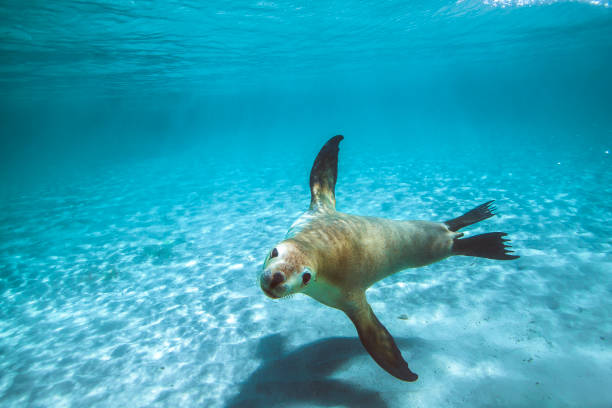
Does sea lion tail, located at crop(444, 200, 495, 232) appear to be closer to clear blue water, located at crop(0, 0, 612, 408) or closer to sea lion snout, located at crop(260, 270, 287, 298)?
clear blue water, located at crop(0, 0, 612, 408)

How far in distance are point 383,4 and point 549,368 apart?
19.0 m

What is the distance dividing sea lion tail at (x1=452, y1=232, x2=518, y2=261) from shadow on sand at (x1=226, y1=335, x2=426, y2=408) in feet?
4.87

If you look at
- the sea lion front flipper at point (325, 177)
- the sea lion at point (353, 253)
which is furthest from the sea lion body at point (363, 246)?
the sea lion front flipper at point (325, 177)

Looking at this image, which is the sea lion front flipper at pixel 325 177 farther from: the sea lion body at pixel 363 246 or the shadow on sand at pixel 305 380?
the shadow on sand at pixel 305 380

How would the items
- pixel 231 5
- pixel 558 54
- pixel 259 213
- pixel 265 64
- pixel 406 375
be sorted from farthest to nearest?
pixel 558 54, pixel 265 64, pixel 231 5, pixel 259 213, pixel 406 375

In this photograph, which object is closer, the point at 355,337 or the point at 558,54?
the point at 355,337

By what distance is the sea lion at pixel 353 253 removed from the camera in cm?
179

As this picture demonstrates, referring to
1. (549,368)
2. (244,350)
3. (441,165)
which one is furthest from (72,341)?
(441,165)

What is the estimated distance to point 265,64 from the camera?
29734 millimetres

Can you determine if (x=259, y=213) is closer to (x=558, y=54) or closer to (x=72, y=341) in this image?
(x=72, y=341)

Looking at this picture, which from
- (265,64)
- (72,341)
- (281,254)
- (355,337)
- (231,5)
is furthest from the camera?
(265,64)

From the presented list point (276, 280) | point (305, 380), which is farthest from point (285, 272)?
point (305, 380)

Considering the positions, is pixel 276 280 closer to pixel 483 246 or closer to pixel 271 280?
pixel 271 280

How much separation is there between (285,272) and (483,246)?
2.55m
